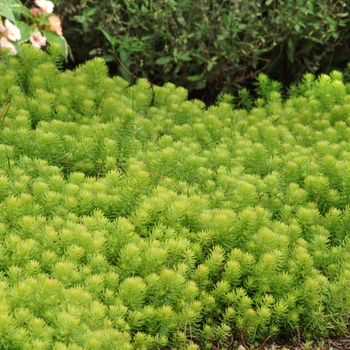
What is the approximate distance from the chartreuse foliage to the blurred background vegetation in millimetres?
945

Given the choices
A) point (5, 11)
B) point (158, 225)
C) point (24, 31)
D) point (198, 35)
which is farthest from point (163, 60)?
point (158, 225)

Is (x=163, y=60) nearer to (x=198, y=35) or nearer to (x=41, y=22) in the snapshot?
(x=198, y=35)

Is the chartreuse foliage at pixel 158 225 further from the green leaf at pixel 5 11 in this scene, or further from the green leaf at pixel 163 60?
the green leaf at pixel 163 60

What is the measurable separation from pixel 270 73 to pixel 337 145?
6.78ft

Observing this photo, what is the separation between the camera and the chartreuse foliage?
2.59 m

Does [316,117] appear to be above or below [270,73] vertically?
above

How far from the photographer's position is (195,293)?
277 centimetres

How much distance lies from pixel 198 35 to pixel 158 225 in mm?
2355

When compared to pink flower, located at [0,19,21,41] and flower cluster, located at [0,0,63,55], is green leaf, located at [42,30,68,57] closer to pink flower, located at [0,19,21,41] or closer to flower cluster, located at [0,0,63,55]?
flower cluster, located at [0,0,63,55]

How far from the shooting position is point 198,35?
501 cm

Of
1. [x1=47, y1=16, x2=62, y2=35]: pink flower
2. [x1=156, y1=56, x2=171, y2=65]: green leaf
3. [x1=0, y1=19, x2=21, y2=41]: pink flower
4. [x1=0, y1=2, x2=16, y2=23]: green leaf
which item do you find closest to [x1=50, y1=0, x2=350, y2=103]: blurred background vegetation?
[x1=156, y1=56, x2=171, y2=65]: green leaf

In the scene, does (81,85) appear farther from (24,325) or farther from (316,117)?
(24,325)

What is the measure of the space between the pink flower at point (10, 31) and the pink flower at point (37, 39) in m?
0.21

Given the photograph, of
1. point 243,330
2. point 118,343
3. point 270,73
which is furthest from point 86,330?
point 270,73
